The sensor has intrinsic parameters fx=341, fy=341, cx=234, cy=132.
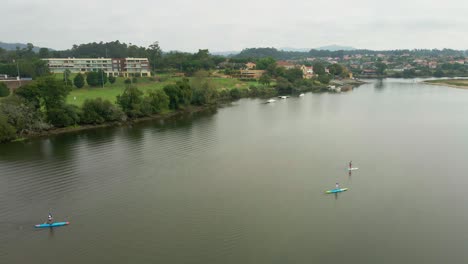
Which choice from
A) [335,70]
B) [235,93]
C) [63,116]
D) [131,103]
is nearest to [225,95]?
[235,93]

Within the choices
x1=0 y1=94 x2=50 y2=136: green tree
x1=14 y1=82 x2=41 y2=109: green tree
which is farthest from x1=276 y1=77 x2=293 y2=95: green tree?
x1=0 y1=94 x2=50 y2=136: green tree

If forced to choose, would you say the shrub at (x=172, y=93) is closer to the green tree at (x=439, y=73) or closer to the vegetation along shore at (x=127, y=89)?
the vegetation along shore at (x=127, y=89)

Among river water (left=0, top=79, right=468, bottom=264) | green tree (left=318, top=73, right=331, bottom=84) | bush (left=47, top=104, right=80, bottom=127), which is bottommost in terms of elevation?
river water (left=0, top=79, right=468, bottom=264)

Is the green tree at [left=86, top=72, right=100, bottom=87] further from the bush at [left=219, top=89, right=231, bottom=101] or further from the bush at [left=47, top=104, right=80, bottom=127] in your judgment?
the bush at [left=47, top=104, right=80, bottom=127]

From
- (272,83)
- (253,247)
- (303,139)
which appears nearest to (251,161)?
(303,139)

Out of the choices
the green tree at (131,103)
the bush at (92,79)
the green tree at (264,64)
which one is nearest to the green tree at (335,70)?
the green tree at (264,64)

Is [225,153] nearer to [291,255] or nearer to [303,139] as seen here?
[303,139]
